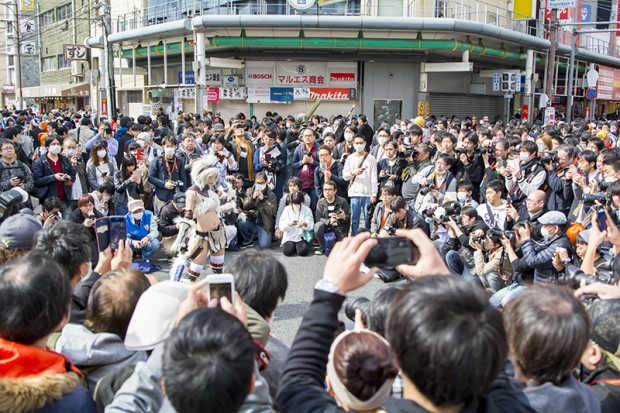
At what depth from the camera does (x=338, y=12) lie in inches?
773

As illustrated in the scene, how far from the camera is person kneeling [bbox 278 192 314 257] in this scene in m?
7.99

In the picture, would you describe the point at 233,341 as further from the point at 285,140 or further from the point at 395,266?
the point at 285,140

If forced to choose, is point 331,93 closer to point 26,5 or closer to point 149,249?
point 149,249

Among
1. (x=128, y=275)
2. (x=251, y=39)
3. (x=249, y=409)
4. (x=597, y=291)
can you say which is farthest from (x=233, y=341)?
(x=251, y=39)

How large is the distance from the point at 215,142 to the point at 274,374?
6.96 meters

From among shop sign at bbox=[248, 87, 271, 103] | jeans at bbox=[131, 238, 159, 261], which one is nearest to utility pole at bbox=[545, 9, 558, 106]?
shop sign at bbox=[248, 87, 271, 103]

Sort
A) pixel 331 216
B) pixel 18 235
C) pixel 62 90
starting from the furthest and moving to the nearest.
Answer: pixel 62 90
pixel 331 216
pixel 18 235

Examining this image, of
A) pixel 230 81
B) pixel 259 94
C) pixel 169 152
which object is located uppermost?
pixel 230 81

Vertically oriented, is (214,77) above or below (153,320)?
above

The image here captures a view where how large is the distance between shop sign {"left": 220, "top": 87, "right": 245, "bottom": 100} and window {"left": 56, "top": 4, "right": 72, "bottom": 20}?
19.4m

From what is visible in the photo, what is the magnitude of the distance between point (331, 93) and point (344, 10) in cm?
329

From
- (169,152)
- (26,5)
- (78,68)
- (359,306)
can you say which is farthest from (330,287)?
(26,5)

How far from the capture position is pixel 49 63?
39.4 m

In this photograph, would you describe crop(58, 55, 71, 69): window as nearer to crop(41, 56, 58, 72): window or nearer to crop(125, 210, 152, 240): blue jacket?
crop(41, 56, 58, 72): window
